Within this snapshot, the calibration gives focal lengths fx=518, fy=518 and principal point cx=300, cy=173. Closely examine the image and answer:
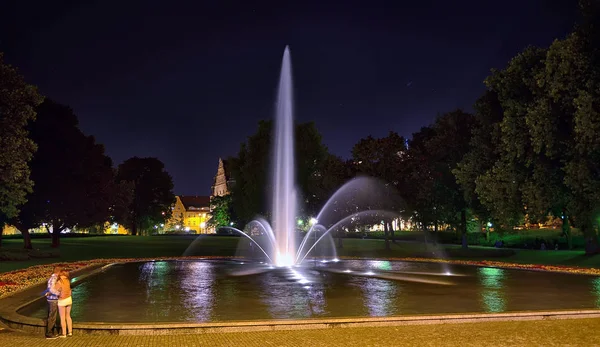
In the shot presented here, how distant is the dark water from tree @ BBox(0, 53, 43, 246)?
10.7 metres

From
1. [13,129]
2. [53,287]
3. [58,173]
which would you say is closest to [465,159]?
[13,129]

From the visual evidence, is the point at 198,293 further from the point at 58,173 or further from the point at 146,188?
the point at 146,188

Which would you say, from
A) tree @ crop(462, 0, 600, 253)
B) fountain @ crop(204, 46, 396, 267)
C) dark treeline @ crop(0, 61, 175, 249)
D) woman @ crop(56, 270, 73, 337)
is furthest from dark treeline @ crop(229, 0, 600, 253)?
dark treeline @ crop(0, 61, 175, 249)

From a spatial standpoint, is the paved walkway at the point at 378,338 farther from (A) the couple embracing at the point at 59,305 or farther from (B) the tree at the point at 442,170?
(B) the tree at the point at 442,170

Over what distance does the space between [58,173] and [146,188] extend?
2562 inches

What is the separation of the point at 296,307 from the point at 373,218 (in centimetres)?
3670

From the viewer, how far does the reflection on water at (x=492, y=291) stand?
648 inches

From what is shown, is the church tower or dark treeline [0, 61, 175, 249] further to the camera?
the church tower

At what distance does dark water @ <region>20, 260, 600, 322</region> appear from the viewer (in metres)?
15.3

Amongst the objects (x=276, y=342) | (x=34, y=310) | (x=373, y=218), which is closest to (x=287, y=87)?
(x=373, y=218)

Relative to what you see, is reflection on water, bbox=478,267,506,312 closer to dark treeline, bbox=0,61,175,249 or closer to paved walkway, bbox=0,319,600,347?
paved walkway, bbox=0,319,600,347

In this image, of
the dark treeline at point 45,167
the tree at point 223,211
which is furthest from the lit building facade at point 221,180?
the dark treeline at point 45,167

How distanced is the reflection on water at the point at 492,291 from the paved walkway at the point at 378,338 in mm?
2761

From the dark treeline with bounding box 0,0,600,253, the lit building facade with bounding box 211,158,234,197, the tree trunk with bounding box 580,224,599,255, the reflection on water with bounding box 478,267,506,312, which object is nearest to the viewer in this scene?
the reflection on water with bounding box 478,267,506,312
